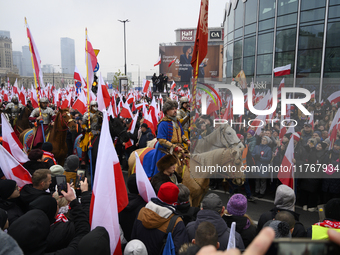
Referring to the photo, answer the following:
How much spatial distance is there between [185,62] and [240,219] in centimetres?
6172

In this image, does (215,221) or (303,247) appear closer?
(303,247)

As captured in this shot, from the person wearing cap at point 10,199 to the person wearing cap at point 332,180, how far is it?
20.1 ft

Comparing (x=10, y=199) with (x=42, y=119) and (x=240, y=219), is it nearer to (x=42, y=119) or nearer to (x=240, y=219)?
(x=240, y=219)

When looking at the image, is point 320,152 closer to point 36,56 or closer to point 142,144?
point 142,144

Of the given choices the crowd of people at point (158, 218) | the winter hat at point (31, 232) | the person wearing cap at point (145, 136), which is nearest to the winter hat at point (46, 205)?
the crowd of people at point (158, 218)

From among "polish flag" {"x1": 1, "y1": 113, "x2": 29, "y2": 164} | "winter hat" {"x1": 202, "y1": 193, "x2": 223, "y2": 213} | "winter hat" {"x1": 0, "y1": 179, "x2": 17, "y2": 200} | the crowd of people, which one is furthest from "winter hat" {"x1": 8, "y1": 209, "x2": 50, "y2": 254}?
"polish flag" {"x1": 1, "y1": 113, "x2": 29, "y2": 164}

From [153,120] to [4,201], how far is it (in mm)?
6305

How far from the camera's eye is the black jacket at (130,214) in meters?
3.40

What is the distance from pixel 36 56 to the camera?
731cm

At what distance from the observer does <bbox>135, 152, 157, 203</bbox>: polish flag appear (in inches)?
129

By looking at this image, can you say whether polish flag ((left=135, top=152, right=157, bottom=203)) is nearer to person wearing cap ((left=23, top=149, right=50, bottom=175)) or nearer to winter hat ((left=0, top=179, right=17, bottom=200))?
winter hat ((left=0, top=179, right=17, bottom=200))

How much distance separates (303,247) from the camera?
580 millimetres

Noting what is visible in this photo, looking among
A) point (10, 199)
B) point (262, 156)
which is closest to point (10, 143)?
point (10, 199)

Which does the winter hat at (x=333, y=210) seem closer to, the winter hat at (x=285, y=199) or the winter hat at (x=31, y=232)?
the winter hat at (x=285, y=199)
